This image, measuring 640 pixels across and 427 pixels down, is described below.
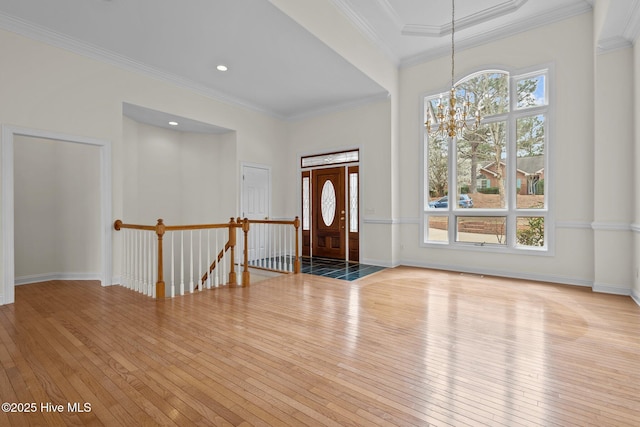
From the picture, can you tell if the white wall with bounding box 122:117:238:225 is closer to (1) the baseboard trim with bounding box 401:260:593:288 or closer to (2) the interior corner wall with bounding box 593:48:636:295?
(1) the baseboard trim with bounding box 401:260:593:288

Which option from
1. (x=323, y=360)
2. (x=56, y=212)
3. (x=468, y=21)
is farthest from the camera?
(x=56, y=212)

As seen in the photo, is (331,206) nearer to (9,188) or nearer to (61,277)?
(61,277)

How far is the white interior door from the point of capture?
715 centimetres

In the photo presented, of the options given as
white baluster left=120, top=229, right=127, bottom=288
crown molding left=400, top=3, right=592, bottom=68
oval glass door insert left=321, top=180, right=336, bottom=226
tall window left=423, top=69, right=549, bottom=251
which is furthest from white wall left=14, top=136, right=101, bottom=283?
crown molding left=400, top=3, right=592, bottom=68

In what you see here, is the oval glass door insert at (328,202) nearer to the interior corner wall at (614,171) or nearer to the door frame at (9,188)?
the door frame at (9,188)

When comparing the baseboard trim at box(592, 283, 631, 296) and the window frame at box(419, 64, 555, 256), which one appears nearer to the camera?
the baseboard trim at box(592, 283, 631, 296)

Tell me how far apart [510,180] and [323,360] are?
476cm

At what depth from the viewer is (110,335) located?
2.96 meters

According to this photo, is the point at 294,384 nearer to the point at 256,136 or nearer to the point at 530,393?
the point at 530,393

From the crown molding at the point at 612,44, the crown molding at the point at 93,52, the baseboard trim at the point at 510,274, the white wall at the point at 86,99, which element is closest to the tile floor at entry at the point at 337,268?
the baseboard trim at the point at 510,274

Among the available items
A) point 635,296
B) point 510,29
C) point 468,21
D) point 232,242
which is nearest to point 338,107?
point 468,21

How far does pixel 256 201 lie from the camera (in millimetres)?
7414

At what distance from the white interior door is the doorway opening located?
95cm

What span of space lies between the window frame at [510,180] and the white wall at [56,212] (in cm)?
599
